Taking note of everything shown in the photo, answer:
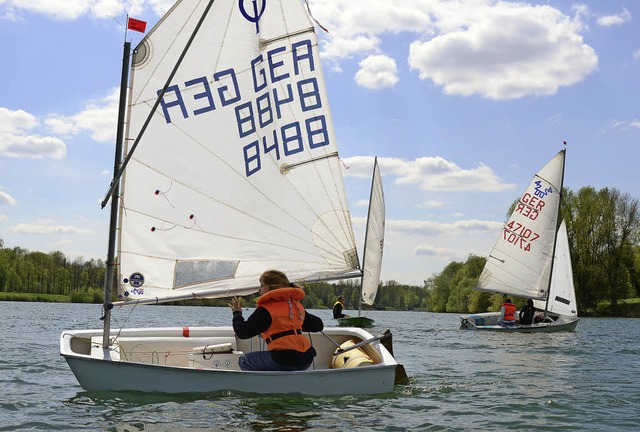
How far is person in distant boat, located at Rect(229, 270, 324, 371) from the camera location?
28.3 ft

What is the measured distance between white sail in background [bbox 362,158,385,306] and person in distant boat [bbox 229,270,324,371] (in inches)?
995

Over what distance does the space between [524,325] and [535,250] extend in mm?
5408

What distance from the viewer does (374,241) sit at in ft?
114

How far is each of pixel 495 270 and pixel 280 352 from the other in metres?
25.8

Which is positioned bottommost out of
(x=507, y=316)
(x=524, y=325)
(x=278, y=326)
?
(x=524, y=325)

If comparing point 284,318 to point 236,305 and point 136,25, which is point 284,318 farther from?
point 136,25

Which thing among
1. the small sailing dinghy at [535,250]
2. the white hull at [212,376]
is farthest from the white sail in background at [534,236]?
the white hull at [212,376]

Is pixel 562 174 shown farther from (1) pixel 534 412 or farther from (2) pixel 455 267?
(2) pixel 455 267

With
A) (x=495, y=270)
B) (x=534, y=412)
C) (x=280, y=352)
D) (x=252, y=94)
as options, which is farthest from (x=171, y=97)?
(x=495, y=270)

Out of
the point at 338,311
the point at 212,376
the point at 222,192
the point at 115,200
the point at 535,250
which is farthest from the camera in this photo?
the point at 535,250

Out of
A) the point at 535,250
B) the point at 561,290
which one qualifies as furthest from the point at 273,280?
the point at 561,290

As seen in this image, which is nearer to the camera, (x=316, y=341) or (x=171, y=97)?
(x=171, y=97)

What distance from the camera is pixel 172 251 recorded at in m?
9.80

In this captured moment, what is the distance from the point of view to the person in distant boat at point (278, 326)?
8.62 meters
